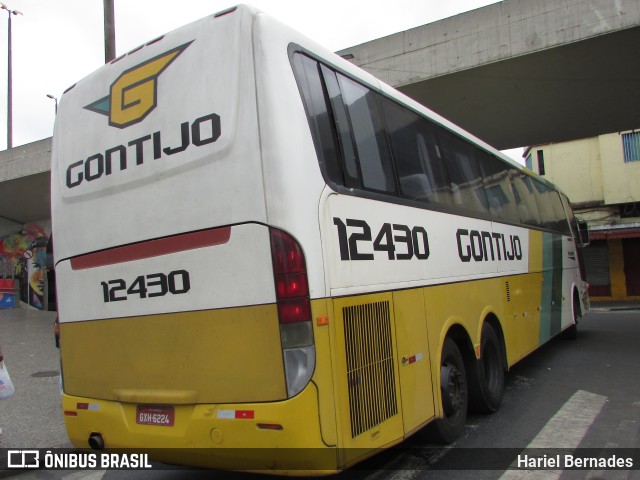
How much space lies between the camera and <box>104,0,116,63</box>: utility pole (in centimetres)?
952

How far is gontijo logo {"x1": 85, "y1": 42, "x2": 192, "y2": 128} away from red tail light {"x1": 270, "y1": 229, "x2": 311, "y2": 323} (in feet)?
4.89

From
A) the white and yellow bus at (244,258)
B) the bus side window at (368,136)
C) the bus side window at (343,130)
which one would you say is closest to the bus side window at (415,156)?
the white and yellow bus at (244,258)

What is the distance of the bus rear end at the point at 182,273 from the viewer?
9.66 ft

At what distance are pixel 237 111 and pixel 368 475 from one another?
120 inches

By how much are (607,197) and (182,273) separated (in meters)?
24.2

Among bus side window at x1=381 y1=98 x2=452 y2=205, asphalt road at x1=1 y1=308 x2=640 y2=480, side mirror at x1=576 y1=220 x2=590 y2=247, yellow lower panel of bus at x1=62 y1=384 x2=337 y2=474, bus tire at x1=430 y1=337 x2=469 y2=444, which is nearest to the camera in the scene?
yellow lower panel of bus at x1=62 y1=384 x2=337 y2=474

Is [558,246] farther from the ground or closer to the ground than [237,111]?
closer to the ground

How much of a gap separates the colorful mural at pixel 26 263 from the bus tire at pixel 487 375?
21478 millimetres

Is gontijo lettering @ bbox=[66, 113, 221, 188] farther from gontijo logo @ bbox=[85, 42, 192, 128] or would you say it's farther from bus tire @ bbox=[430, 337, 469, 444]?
bus tire @ bbox=[430, 337, 469, 444]

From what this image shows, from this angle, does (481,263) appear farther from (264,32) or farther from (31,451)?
(31,451)

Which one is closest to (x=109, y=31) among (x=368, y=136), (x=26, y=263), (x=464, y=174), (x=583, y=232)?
(x=464, y=174)

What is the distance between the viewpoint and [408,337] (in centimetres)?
391

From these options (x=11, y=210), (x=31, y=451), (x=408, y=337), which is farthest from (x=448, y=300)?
(x=11, y=210)
